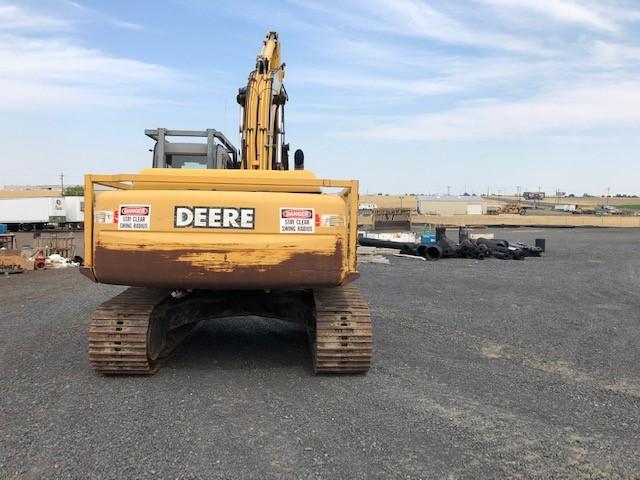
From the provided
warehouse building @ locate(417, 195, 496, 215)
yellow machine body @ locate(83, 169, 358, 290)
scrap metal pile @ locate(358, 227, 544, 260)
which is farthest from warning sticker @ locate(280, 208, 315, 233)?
warehouse building @ locate(417, 195, 496, 215)

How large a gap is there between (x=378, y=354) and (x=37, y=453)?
3.86 meters

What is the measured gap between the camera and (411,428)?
438cm

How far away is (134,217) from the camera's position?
509cm

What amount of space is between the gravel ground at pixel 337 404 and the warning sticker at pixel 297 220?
1501 millimetres

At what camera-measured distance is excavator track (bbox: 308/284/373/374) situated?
223 inches

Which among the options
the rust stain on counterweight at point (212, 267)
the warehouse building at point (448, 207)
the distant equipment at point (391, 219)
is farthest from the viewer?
the warehouse building at point (448, 207)

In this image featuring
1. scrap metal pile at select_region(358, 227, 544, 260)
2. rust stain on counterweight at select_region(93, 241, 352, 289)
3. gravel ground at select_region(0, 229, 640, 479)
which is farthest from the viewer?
scrap metal pile at select_region(358, 227, 544, 260)

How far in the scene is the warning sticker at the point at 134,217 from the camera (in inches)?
200

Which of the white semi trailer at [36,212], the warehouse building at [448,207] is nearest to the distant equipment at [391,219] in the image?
the white semi trailer at [36,212]

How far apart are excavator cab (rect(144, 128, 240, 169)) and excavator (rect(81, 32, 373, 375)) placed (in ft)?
4.30

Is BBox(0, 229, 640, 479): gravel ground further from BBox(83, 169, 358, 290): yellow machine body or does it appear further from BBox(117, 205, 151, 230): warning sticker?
BBox(117, 205, 151, 230): warning sticker

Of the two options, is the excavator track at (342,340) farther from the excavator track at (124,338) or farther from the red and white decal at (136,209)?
the red and white decal at (136,209)

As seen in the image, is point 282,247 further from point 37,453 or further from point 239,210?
point 37,453

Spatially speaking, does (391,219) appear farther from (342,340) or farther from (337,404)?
(337,404)
